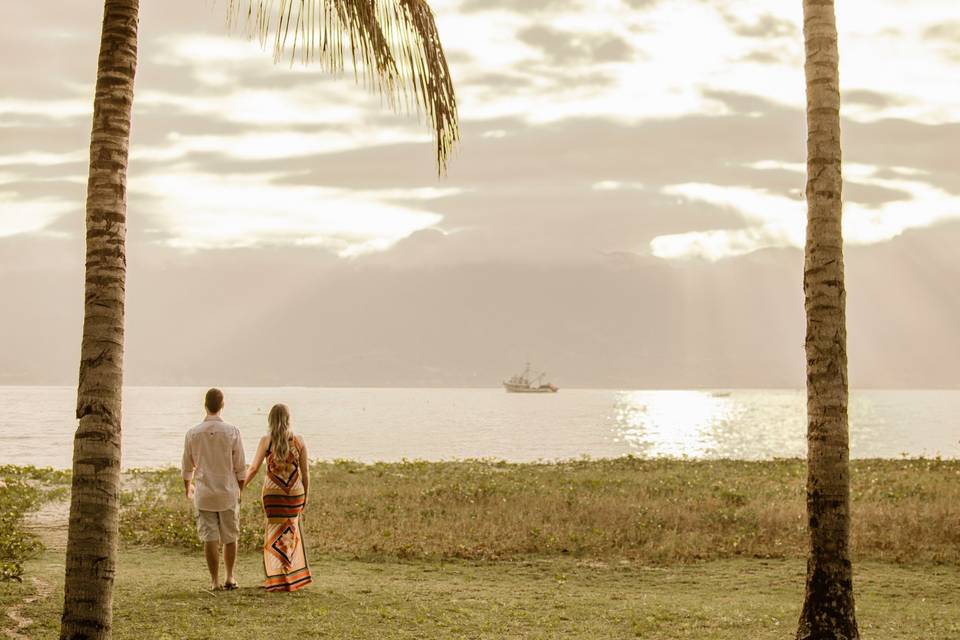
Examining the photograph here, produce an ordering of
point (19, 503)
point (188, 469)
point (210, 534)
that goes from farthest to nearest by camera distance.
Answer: point (19, 503), point (210, 534), point (188, 469)

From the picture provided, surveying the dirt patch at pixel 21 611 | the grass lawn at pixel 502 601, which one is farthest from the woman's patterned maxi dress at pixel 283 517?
the dirt patch at pixel 21 611

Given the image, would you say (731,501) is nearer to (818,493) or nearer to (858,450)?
(818,493)

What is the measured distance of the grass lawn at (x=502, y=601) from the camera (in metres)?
10.7

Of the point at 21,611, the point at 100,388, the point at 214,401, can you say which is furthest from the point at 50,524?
the point at 100,388

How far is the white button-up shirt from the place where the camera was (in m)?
12.1

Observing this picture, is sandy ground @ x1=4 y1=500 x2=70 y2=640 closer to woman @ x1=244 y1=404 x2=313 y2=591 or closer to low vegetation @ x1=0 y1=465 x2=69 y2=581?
low vegetation @ x1=0 y1=465 x2=69 y2=581

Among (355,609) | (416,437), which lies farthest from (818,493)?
(416,437)

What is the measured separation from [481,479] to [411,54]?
783 inches

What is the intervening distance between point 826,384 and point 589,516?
452 inches

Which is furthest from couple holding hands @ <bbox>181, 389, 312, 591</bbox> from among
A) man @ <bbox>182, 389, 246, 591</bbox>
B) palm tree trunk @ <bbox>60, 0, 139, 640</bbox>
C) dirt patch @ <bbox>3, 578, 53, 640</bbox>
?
palm tree trunk @ <bbox>60, 0, 139, 640</bbox>

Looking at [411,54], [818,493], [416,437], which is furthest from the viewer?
[416,437]

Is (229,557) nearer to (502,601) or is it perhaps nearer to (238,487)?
(238,487)

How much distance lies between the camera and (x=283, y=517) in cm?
1238

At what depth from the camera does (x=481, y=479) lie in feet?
90.3
